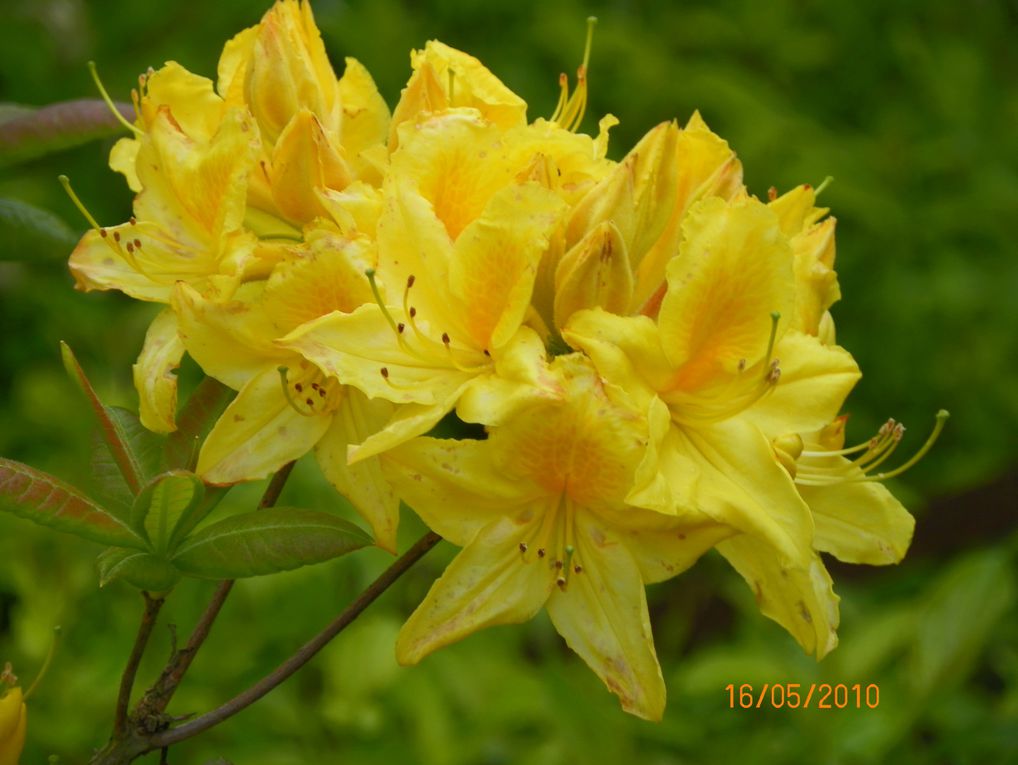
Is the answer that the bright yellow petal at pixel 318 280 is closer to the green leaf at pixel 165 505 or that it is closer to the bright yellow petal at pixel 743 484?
the green leaf at pixel 165 505

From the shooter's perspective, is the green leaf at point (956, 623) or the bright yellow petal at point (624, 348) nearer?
the bright yellow petal at point (624, 348)

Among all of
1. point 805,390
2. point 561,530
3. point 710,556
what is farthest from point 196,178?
point 710,556

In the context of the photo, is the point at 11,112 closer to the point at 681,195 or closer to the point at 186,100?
the point at 186,100

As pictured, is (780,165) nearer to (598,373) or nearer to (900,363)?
(900,363)

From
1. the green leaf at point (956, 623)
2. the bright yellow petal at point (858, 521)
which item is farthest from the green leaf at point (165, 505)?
the green leaf at point (956, 623)

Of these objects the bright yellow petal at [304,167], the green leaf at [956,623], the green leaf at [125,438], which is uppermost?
the bright yellow petal at [304,167]

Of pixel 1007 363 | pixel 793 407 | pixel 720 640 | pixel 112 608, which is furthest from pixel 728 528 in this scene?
pixel 1007 363
